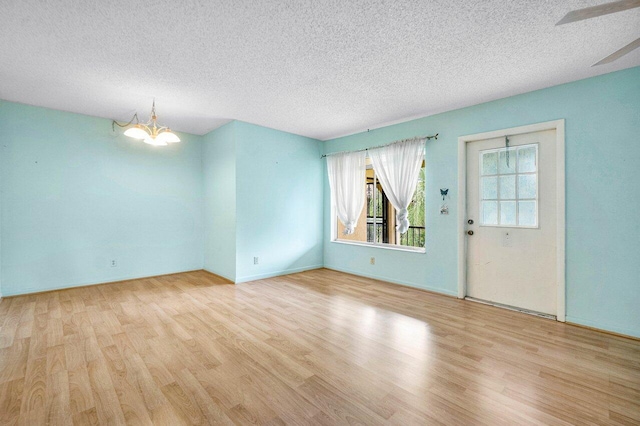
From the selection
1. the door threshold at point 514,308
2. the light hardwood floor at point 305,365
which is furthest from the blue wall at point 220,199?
the door threshold at point 514,308

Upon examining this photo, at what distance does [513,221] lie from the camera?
3.53m

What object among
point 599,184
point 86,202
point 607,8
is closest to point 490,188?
point 599,184

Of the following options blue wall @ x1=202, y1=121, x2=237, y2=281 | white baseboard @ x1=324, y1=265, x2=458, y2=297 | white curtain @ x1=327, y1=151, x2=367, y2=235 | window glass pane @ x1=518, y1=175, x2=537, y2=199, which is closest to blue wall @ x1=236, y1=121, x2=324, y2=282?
blue wall @ x1=202, y1=121, x2=237, y2=281

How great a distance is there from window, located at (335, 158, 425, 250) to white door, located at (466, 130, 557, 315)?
35.2 inches

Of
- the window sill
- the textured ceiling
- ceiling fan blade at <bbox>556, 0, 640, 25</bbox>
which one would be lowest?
the window sill

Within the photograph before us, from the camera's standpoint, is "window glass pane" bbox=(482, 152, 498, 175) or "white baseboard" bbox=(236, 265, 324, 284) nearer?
"window glass pane" bbox=(482, 152, 498, 175)

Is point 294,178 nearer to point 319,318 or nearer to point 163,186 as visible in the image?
point 163,186

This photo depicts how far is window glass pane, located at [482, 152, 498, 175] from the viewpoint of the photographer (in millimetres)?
3678

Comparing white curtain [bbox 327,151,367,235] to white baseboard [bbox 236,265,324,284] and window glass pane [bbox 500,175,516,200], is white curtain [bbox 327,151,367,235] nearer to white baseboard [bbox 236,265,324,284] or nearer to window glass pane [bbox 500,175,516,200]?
white baseboard [bbox 236,265,324,284]

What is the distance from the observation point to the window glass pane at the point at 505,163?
353 centimetres

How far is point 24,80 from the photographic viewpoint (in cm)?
314

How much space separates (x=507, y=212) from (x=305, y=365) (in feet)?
10.2

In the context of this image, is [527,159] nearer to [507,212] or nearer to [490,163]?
[490,163]

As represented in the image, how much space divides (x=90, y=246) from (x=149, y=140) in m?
2.20
